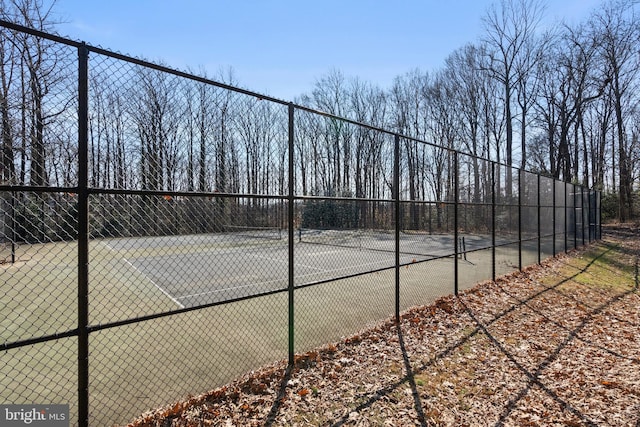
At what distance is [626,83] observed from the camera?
2612 centimetres

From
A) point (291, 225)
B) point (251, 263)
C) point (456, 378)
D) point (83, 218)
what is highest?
point (83, 218)

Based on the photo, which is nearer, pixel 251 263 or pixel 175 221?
pixel 175 221

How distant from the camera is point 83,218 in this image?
234 centimetres

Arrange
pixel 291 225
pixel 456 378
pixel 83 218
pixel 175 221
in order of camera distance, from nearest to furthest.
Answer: pixel 83 218 → pixel 456 378 → pixel 291 225 → pixel 175 221

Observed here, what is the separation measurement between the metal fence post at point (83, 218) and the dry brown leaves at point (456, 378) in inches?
26.8

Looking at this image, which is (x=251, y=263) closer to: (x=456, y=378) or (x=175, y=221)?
(x=175, y=221)

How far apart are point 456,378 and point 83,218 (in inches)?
143

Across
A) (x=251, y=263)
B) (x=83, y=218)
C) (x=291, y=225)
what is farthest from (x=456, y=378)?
(x=251, y=263)

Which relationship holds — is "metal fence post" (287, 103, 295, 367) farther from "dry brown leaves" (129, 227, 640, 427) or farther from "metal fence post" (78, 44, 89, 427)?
A: "metal fence post" (78, 44, 89, 427)

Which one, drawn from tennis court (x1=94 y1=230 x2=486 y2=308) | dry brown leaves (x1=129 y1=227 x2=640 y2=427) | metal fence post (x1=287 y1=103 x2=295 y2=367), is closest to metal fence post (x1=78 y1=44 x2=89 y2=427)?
dry brown leaves (x1=129 y1=227 x2=640 y2=427)

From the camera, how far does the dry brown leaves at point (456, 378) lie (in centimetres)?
282

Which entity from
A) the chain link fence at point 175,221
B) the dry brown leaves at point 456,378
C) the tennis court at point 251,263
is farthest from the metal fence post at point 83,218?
the tennis court at point 251,263

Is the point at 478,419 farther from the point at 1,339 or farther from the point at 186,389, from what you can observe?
the point at 1,339

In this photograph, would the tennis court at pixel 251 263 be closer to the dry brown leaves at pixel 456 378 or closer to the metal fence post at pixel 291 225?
the dry brown leaves at pixel 456 378
